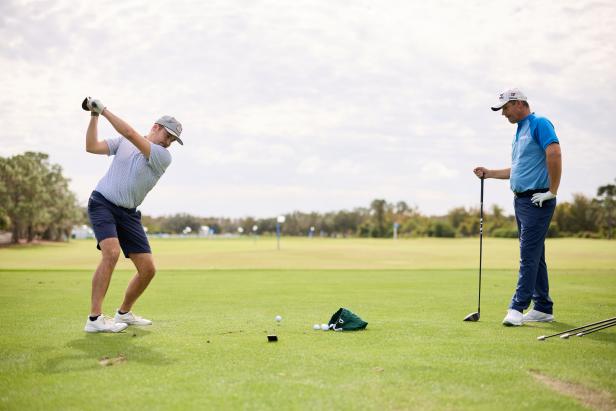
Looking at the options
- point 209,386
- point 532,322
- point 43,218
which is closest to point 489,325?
point 532,322

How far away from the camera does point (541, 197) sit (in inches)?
276

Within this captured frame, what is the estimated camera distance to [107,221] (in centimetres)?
682

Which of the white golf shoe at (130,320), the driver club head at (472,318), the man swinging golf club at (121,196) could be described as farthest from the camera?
the driver club head at (472,318)

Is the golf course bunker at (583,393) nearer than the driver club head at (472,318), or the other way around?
the golf course bunker at (583,393)

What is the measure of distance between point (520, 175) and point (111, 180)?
524cm

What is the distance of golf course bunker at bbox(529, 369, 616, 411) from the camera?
358 cm

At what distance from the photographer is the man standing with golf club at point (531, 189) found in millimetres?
6992

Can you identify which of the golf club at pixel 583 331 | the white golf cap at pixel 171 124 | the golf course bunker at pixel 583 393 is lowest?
the golf course bunker at pixel 583 393

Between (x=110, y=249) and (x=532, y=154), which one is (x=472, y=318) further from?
(x=110, y=249)

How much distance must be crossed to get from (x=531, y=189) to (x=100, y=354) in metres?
5.47

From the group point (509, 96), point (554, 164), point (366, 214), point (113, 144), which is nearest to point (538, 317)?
point (554, 164)

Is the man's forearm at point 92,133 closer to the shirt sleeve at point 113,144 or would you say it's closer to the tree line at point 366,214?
the shirt sleeve at point 113,144

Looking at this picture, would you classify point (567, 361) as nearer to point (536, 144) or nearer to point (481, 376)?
point (481, 376)

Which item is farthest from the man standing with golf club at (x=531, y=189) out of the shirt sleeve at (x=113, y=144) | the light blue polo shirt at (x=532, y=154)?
the shirt sleeve at (x=113, y=144)
